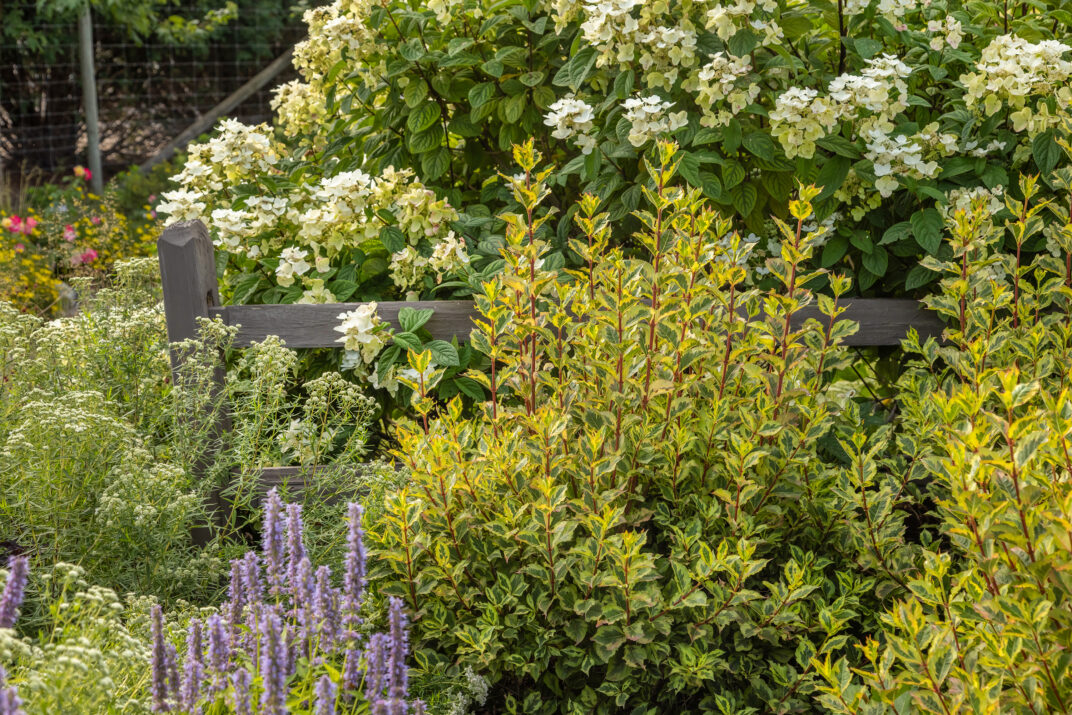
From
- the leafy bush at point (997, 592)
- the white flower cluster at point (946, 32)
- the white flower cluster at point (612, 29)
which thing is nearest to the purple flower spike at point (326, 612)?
the leafy bush at point (997, 592)

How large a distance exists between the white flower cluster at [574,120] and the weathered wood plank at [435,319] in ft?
1.89

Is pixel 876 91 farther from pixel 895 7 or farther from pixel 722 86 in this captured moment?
pixel 722 86

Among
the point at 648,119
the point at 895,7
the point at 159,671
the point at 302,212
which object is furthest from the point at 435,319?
the point at 895,7

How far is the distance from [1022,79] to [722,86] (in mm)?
807

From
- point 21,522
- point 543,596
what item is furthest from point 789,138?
point 21,522

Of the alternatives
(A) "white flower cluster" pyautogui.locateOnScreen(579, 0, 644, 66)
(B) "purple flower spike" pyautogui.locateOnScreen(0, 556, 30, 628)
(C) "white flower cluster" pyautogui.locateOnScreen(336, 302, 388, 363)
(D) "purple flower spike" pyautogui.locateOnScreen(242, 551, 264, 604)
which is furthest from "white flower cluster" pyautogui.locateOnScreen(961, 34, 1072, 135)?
(B) "purple flower spike" pyautogui.locateOnScreen(0, 556, 30, 628)

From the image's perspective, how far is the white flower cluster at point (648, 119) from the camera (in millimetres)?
2590

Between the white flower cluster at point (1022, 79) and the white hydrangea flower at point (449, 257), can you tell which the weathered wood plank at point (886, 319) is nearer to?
the white flower cluster at point (1022, 79)

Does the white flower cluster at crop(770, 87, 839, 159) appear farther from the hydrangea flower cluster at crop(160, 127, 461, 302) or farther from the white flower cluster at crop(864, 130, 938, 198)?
the hydrangea flower cluster at crop(160, 127, 461, 302)

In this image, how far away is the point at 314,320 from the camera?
2695 millimetres

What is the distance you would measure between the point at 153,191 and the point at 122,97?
5.41ft

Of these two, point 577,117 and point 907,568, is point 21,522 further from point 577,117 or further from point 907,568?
point 907,568

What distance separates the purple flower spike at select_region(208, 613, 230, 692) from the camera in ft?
4.65

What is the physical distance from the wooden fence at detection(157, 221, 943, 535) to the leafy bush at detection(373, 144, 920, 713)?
642mm
